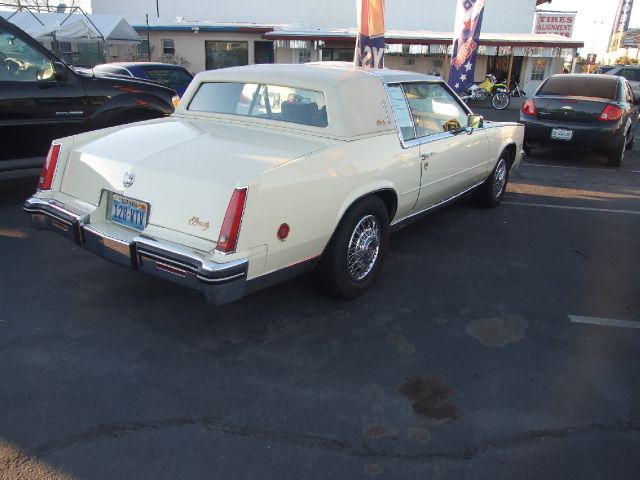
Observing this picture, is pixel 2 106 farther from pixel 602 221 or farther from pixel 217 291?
pixel 602 221

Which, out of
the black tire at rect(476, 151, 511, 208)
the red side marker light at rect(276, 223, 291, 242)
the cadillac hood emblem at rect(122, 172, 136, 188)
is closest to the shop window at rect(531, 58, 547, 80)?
the black tire at rect(476, 151, 511, 208)

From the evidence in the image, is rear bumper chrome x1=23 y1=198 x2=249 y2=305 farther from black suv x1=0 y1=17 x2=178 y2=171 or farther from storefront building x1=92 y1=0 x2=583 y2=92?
storefront building x1=92 y1=0 x2=583 y2=92

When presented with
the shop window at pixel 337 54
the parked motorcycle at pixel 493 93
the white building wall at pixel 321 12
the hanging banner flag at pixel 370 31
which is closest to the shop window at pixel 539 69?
the white building wall at pixel 321 12

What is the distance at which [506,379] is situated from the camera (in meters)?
3.12

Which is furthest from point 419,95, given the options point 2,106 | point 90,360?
point 2,106

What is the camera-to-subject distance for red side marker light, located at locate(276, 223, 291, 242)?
313 centimetres

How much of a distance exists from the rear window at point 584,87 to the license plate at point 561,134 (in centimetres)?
90

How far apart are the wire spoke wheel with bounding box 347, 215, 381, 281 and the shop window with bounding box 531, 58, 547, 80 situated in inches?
994

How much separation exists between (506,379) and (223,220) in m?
1.87

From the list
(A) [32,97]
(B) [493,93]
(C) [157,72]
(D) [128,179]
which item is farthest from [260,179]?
(B) [493,93]

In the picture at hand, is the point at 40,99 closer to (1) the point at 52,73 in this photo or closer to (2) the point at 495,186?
(1) the point at 52,73

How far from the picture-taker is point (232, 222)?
2.90 meters

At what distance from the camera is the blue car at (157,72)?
39.9 feet

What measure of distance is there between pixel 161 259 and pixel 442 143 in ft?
9.26
